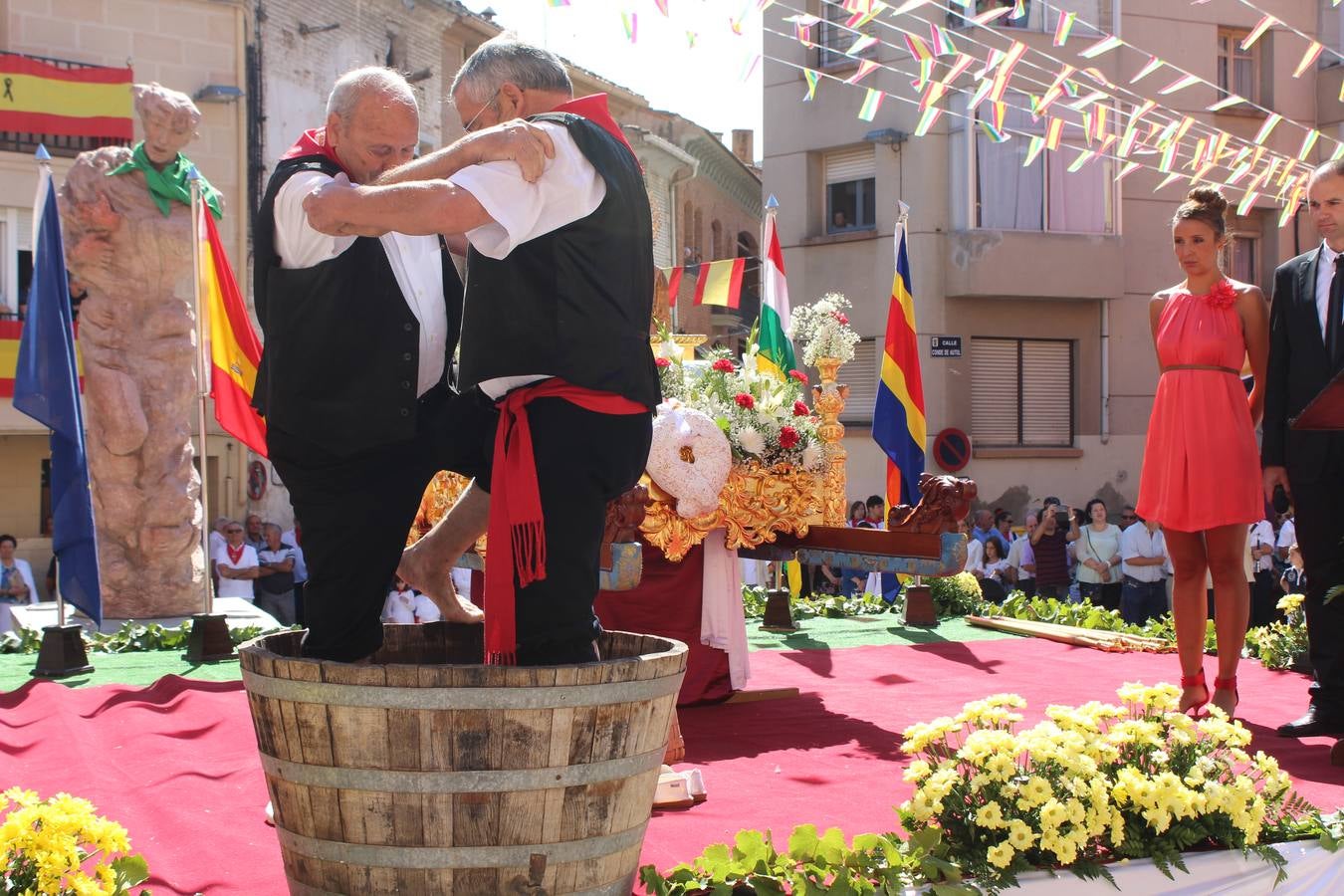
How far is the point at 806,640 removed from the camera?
25.7ft

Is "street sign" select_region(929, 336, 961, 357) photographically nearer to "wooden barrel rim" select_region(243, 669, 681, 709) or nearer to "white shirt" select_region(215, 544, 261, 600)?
"white shirt" select_region(215, 544, 261, 600)

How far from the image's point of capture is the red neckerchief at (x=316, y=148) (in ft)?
9.73

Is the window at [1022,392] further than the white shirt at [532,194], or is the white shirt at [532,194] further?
the window at [1022,392]

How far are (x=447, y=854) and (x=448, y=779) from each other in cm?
14

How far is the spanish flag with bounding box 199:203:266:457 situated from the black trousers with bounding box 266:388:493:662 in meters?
4.56

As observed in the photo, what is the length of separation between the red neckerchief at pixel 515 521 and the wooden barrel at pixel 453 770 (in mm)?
229


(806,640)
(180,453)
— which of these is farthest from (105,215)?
(806,640)

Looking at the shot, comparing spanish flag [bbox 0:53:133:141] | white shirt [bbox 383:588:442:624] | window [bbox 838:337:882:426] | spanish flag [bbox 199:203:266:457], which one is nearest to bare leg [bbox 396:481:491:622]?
spanish flag [bbox 199:203:266:457]

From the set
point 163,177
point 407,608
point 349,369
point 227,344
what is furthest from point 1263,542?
point 349,369

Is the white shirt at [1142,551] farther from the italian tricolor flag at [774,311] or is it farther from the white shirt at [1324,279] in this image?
the white shirt at [1324,279]

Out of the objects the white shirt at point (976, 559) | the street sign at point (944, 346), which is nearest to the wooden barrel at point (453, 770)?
the white shirt at point (976, 559)

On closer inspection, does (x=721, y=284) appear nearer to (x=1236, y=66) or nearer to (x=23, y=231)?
(x=23, y=231)

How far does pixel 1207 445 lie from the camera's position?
4680 millimetres

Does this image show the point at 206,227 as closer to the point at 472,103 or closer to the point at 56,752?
the point at 56,752
